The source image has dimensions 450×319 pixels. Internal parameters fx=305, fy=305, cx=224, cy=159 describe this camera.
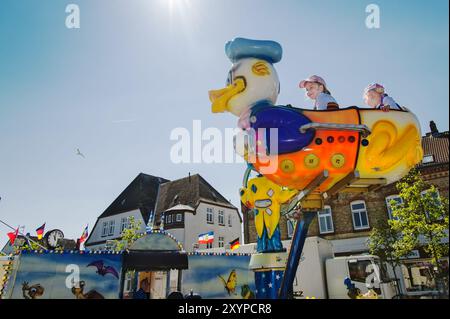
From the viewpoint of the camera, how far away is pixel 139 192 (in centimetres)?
2883

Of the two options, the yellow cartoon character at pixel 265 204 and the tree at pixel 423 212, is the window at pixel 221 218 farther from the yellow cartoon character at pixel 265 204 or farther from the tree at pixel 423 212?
the yellow cartoon character at pixel 265 204

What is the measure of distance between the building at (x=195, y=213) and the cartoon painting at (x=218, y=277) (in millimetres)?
10829

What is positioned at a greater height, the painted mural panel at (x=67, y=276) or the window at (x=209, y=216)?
the window at (x=209, y=216)

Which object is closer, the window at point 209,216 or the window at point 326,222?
the window at point 326,222

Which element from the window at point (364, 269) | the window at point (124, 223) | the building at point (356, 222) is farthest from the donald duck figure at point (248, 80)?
the window at point (124, 223)

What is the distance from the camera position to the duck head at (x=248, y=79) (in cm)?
416

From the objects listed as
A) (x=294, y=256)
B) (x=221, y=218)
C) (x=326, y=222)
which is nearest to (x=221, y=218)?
(x=221, y=218)

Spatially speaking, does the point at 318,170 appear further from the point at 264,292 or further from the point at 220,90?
the point at 264,292

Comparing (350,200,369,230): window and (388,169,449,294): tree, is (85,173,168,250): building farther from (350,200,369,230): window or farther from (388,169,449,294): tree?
(388,169,449,294): tree

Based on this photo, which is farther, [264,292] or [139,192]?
[139,192]

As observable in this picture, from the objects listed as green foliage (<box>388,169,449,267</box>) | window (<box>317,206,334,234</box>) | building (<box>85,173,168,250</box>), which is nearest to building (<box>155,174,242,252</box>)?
building (<box>85,173,168,250</box>)
